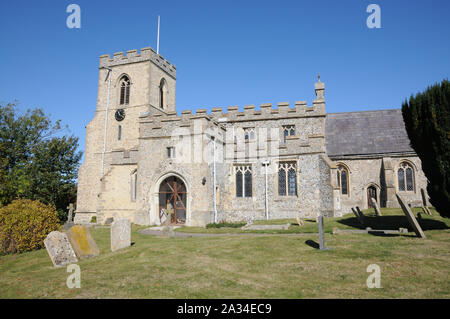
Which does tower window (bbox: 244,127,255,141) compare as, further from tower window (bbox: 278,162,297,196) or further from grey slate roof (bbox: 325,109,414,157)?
grey slate roof (bbox: 325,109,414,157)

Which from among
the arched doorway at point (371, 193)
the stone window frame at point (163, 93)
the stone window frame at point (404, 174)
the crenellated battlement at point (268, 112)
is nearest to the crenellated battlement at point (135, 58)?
the stone window frame at point (163, 93)

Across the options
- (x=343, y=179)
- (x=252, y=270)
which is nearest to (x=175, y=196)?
(x=252, y=270)

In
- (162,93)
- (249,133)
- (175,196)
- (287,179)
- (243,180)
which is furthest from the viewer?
(162,93)

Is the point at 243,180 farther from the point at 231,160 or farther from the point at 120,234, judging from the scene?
the point at 120,234

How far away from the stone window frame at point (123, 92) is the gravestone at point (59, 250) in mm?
19880

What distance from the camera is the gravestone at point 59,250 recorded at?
29.0 feet

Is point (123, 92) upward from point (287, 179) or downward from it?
upward

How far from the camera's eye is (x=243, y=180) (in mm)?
20719

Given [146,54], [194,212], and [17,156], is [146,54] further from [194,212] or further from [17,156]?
[194,212]

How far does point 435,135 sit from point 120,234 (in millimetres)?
11811

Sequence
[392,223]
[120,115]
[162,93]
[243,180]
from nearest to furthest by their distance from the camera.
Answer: [392,223]
[243,180]
[120,115]
[162,93]

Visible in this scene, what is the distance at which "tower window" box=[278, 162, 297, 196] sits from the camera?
65.1ft

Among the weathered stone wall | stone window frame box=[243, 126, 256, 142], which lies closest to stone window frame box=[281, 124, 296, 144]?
stone window frame box=[243, 126, 256, 142]
